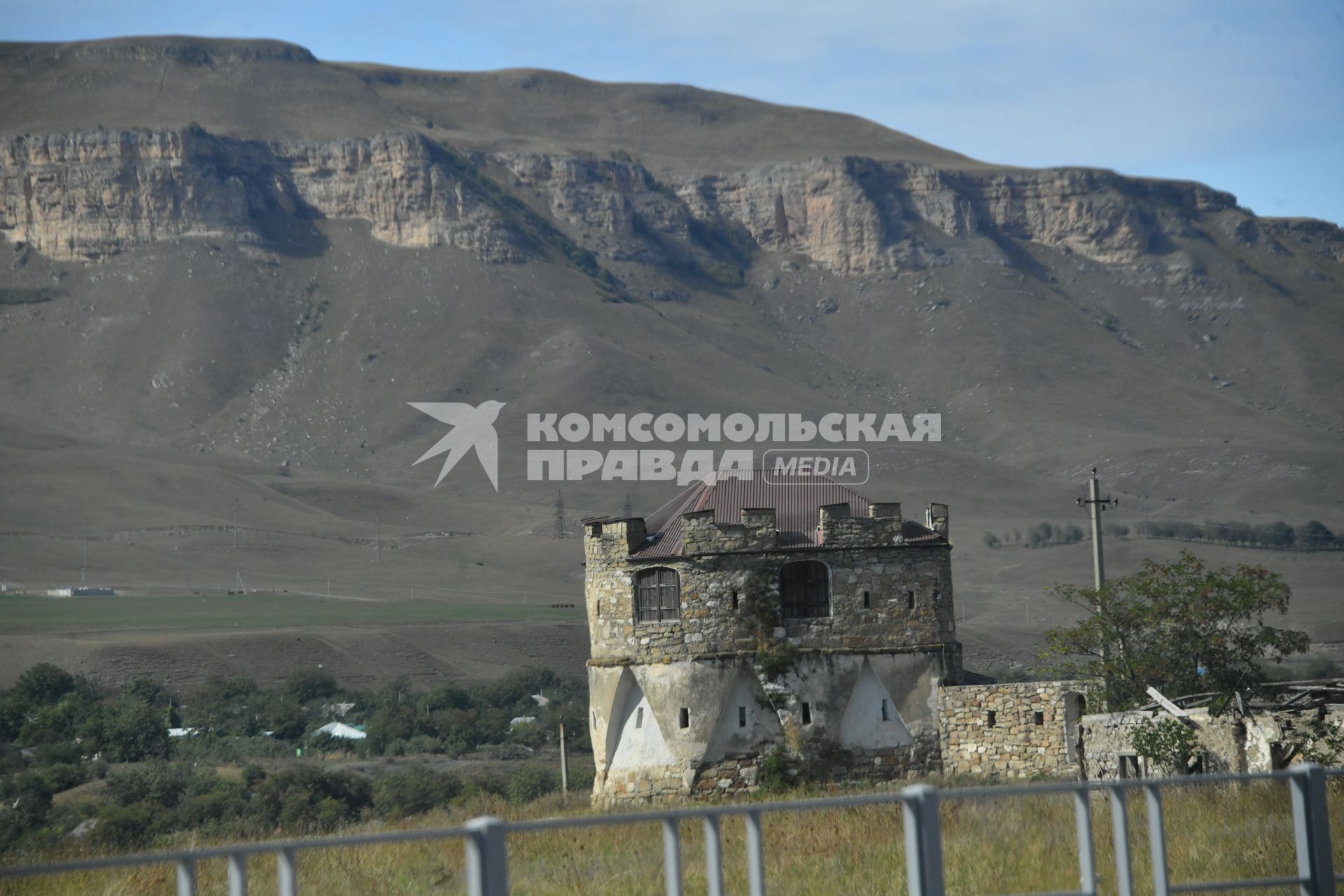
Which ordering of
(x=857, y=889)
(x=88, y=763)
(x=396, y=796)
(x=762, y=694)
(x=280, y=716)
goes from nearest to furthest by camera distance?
(x=857, y=889) → (x=762, y=694) → (x=396, y=796) → (x=88, y=763) → (x=280, y=716)

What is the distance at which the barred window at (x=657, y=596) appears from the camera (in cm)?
3372

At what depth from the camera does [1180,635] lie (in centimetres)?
3259

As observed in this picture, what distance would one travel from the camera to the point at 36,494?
166 m

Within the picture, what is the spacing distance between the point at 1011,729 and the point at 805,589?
4.73m

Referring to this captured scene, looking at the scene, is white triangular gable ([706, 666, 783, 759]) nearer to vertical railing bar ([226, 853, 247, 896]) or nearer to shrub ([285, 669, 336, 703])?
vertical railing bar ([226, 853, 247, 896])

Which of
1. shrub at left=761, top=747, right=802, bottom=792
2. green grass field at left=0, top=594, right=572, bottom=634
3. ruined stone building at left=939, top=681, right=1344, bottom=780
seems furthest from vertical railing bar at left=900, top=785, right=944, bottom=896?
green grass field at left=0, top=594, right=572, bottom=634

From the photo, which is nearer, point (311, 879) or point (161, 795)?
point (311, 879)

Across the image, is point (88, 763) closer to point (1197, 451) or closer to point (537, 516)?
point (537, 516)

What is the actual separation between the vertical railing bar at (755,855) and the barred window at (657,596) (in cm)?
2246

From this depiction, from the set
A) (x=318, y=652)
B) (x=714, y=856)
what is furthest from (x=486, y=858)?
(x=318, y=652)

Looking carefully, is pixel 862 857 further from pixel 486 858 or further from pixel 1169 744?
pixel 1169 744

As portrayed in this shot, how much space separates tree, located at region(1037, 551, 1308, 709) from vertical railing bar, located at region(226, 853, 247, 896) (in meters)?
23.7

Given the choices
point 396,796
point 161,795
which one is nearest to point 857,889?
point 396,796

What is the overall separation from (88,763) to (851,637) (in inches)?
1980
